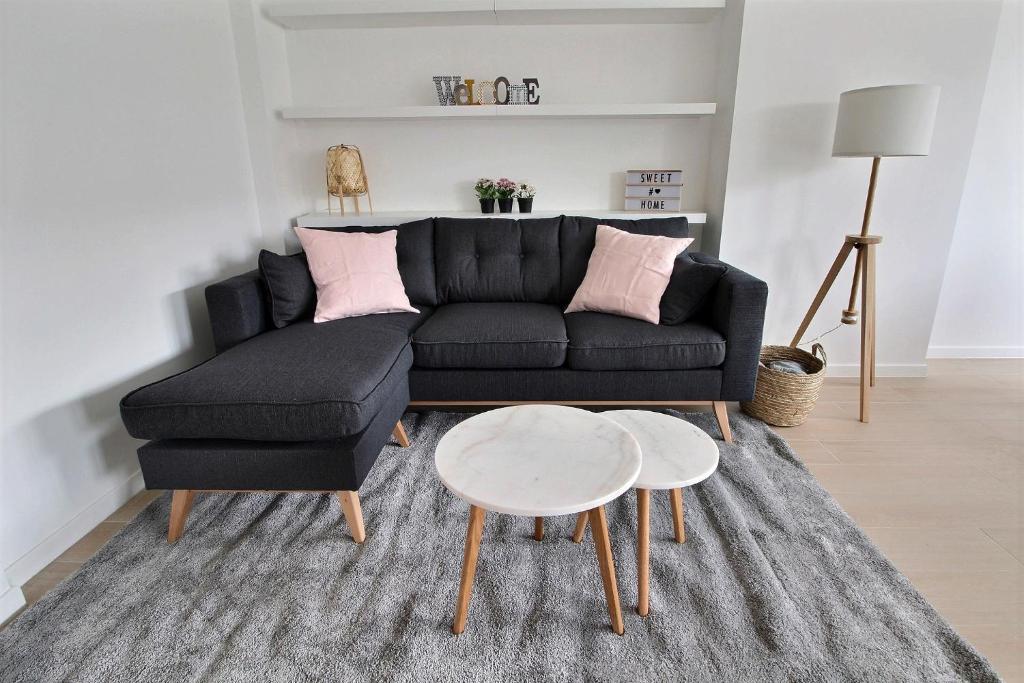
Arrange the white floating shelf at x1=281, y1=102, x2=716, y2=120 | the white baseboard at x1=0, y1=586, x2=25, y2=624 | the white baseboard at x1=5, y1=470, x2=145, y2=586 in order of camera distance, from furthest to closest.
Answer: the white floating shelf at x1=281, y1=102, x2=716, y2=120 < the white baseboard at x1=5, y1=470, x2=145, y2=586 < the white baseboard at x1=0, y1=586, x2=25, y2=624

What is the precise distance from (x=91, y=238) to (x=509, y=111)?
2.01 meters

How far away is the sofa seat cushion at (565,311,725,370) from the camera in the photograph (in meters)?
2.21

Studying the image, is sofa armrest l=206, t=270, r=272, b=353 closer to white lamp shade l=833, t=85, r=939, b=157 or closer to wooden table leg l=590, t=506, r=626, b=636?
wooden table leg l=590, t=506, r=626, b=636

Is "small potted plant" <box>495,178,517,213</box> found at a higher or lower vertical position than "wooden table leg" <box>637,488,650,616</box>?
higher

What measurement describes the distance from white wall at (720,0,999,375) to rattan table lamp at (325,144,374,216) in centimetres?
208

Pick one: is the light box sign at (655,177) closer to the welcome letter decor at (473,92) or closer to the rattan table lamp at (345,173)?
the welcome letter decor at (473,92)

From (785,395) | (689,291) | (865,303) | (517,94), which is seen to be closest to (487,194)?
(517,94)

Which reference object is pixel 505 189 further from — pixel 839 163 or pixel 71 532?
pixel 71 532

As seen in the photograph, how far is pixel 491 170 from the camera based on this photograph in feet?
10.6

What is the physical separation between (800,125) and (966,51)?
2.55ft

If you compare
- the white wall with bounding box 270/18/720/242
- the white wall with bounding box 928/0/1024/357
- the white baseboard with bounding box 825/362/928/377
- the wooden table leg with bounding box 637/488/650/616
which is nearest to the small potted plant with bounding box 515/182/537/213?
the white wall with bounding box 270/18/720/242

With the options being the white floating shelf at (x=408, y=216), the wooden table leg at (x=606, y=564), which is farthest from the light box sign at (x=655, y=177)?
the wooden table leg at (x=606, y=564)

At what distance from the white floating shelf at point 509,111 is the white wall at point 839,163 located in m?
0.32

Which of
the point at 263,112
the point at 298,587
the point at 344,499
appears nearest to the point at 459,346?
the point at 344,499
